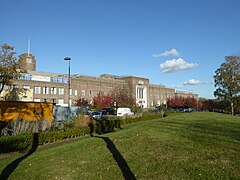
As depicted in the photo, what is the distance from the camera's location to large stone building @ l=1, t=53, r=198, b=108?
6056 centimetres

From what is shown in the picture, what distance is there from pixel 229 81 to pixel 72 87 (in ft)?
143

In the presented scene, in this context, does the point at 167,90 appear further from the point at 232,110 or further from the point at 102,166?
the point at 102,166

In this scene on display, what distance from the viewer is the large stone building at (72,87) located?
6056cm

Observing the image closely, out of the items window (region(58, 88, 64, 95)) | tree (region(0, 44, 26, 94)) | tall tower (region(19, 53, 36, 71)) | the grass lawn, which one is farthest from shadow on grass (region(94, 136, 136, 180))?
tall tower (region(19, 53, 36, 71))

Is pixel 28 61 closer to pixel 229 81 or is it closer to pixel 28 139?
pixel 229 81

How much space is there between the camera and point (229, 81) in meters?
51.9

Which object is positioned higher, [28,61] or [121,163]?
[28,61]

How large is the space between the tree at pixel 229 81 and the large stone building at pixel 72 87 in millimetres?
35630

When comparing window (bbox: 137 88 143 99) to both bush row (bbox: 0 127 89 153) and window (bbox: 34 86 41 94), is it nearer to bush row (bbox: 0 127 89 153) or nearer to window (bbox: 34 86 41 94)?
window (bbox: 34 86 41 94)

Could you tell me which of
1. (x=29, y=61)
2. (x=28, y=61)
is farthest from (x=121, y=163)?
(x=29, y=61)

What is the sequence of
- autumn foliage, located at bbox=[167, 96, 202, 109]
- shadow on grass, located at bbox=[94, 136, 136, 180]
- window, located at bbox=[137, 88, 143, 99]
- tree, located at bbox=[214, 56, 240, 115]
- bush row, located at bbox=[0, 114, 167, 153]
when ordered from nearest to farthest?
1. shadow on grass, located at bbox=[94, 136, 136, 180]
2. bush row, located at bbox=[0, 114, 167, 153]
3. tree, located at bbox=[214, 56, 240, 115]
4. autumn foliage, located at bbox=[167, 96, 202, 109]
5. window, located at bbox=[137, 88, 143, 99]

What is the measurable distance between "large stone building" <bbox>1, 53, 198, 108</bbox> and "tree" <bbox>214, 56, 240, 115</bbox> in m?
35.6

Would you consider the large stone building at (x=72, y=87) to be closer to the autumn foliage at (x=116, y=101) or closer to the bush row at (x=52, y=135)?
the autumn foliage at (x=116, y=101)

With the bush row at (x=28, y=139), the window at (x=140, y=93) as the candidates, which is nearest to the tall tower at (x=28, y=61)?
the window at (x=140, y=93)
